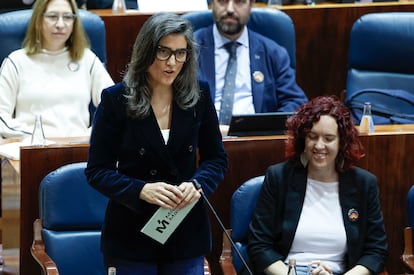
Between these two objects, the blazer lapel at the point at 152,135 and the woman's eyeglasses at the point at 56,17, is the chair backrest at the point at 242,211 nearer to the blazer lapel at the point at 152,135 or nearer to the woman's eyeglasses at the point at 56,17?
the blazer lapel at the point at 152,135

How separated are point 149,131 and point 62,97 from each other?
5.24ft

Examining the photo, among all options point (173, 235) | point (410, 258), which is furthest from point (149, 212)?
point (410, 258)

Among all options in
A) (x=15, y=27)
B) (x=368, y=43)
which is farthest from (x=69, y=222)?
(x=368, y=43)

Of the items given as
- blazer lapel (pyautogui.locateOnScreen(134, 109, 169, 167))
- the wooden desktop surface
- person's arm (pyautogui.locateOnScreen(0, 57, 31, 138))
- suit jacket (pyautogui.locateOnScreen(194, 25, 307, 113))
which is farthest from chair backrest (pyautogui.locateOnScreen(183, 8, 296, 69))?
blazer lapel (pyautogui.locateOnScreen(134, 109, 169, 167))

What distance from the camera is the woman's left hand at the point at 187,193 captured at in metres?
2.38

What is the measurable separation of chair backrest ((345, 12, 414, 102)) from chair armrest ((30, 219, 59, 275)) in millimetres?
1936

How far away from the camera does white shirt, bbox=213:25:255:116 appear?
13.7 feet

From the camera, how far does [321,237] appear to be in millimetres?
2986

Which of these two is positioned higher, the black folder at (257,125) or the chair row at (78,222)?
the black folder at (257,125)

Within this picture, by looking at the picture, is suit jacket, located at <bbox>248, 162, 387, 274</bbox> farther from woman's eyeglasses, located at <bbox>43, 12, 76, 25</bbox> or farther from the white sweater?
woman's eyeglasses, located at <bbox>43, 12, 76, 25</bbox>

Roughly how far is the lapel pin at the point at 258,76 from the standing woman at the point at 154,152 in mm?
1674

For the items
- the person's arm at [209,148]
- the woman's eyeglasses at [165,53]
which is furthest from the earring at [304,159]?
the woman's eyeglasses at [165,53]

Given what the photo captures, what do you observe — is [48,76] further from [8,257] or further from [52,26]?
[8,257]

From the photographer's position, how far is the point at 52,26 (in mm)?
3928
